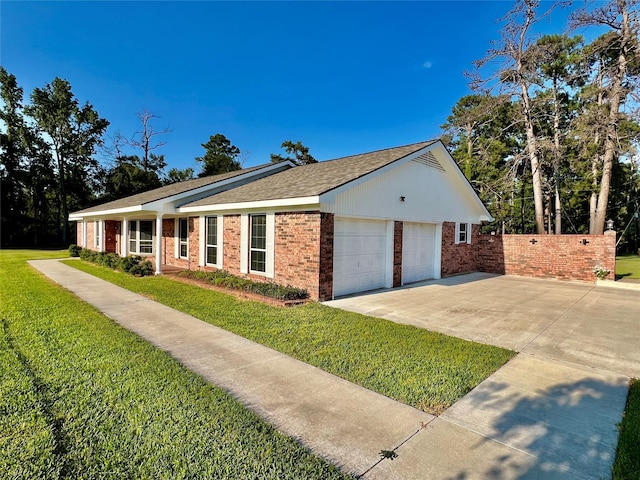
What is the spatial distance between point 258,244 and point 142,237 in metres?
9.96

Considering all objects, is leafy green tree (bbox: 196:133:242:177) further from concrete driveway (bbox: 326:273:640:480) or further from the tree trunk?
concrete driveway (bbox: 326:273:640:480)

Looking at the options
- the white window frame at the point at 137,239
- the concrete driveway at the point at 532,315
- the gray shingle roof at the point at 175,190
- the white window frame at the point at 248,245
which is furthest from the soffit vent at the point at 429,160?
the white window frame at the point at 137,239

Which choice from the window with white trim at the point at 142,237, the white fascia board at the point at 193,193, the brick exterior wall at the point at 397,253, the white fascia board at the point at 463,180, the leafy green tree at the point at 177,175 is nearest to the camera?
the brick exterior wall at the point at 397,253

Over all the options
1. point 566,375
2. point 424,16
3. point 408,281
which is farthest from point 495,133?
point 566,375

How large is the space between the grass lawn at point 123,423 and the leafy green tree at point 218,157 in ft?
125

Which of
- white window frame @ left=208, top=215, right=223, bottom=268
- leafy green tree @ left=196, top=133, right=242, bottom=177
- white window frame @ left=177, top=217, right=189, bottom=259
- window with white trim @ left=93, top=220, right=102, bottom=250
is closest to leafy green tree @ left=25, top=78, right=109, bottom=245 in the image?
leafy green tree @ left=196, top=133, right=242, bottom=177

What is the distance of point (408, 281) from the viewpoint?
469 inches

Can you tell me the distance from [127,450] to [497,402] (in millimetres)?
3695

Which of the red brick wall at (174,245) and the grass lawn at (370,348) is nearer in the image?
the grass lawn at (370,348)

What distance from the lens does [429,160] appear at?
12227 mm

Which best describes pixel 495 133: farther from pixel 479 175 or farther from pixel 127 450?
pixel 127 450

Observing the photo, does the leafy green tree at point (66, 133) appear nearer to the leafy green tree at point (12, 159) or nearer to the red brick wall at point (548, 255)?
the leafy green tree at point (12, 159)

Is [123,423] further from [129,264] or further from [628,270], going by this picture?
[628,270]

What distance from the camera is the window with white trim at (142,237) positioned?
1672 cm
